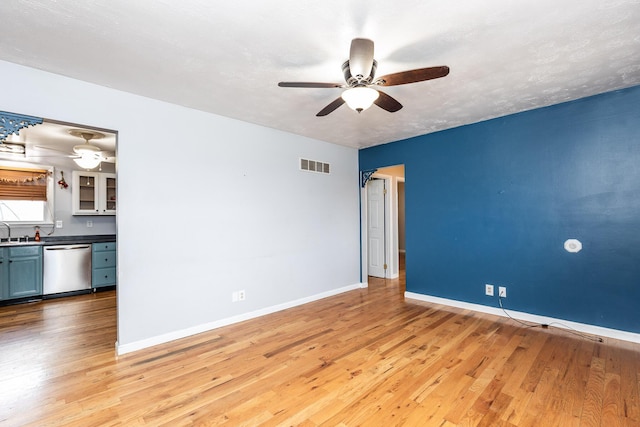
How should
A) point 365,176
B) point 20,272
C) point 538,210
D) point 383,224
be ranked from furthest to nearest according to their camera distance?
point 383,224
point 365,176
point 20,272
point 538,210

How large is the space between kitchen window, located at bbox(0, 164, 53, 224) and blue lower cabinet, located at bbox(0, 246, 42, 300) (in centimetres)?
75

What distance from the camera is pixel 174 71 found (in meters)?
2.45

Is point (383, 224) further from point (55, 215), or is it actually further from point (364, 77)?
point (55, 215)

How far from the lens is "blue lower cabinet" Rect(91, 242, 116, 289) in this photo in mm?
5035

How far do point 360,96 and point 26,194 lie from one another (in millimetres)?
6058

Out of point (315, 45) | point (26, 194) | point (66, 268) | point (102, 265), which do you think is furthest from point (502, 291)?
point (26, 194)

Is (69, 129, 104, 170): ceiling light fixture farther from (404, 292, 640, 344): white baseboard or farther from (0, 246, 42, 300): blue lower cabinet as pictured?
(404, 292, 640, 344): white baseboard

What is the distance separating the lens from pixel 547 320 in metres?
3.36

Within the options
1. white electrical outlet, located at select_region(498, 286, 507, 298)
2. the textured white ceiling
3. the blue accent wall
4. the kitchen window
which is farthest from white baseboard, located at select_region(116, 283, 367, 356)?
the kitchen window

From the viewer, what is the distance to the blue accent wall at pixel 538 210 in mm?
2957

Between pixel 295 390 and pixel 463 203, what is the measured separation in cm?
327

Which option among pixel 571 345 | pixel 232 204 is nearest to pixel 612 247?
pixel 571 345

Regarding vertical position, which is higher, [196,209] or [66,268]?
[196,209]

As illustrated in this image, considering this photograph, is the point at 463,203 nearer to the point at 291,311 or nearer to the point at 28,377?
the point at 291,311
